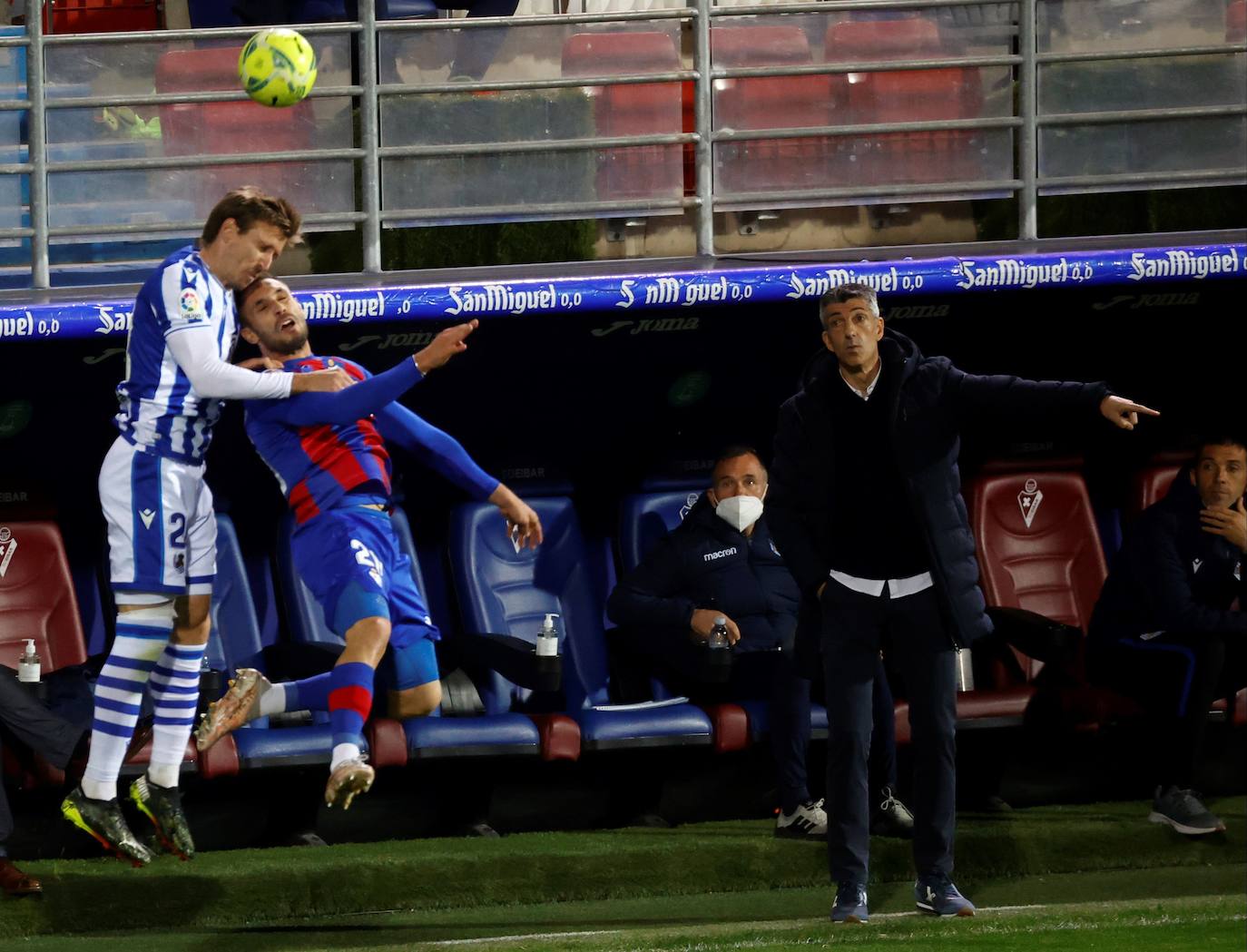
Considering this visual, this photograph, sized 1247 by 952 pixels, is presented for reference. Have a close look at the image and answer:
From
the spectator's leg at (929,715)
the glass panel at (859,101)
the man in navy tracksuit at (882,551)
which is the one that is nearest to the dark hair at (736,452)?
the glass panel at (859,101)

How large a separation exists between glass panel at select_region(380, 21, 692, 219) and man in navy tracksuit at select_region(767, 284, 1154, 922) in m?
1.49

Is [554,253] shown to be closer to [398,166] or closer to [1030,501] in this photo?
[398,166]

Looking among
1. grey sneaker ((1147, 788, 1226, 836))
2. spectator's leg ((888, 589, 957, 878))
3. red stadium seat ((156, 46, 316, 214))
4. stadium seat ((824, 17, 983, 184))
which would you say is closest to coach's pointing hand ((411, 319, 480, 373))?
spectator's leg ((888, 589, 957, 878))

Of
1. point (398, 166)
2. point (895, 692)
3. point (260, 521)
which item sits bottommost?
point (895, 692)

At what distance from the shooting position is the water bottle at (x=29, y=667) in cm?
Result: 666

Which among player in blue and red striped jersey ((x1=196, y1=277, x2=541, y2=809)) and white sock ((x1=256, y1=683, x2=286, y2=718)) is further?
white sock ((x1=256, y1=683, x2=286, y2=718))

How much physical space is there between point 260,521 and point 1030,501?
2841 millimetres

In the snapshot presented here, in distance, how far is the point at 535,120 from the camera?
23.7 ft

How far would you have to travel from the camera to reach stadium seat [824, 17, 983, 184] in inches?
292

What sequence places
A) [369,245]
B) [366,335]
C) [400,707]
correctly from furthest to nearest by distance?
[366,335] < [369,245] < [400,707]

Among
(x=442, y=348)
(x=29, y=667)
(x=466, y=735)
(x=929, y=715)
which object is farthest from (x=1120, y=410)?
(x=29, y=667)

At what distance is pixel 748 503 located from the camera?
7.47 m

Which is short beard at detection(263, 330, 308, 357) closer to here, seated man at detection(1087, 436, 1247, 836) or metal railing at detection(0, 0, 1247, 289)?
metal railing at detection(0, 0, 1247, 289)

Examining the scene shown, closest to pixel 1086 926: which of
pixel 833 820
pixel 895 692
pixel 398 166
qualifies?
pixel 833 820
